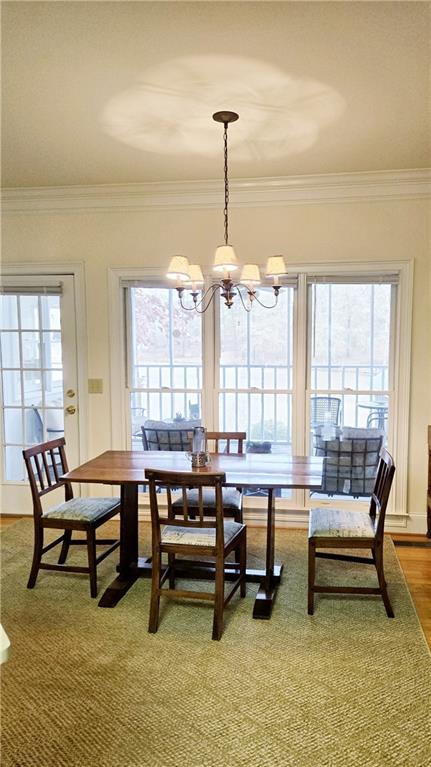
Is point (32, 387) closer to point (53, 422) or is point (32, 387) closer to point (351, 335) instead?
point (53, 422)

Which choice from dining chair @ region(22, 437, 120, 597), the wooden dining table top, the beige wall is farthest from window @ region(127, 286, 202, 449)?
dining chair @ region(22, 437, 120, 597)

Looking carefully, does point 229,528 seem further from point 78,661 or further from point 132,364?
point 132,364

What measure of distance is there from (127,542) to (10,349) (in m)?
2.09

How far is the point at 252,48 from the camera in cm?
210

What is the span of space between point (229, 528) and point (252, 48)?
87.6 inches

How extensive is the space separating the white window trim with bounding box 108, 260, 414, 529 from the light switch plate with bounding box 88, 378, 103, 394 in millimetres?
102

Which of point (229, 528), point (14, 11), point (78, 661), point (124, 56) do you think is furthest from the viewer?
point (229, 528)

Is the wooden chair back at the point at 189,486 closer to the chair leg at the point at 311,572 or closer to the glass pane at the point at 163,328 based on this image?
the chair leg at the point at 311,572

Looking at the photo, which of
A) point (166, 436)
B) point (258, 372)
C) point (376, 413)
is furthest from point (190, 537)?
point (376, 413)

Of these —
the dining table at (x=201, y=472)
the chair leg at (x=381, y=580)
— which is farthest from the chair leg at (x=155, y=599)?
the chair leg at (x=381, y=580)

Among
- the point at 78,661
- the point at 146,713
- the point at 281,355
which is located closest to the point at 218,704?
the point at 146,713

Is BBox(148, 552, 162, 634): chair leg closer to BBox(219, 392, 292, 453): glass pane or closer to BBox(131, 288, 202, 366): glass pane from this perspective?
BBox(219, 392, 292, 453): glass pane

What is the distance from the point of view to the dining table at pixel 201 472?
2748 millimetres

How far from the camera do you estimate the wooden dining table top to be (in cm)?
273
